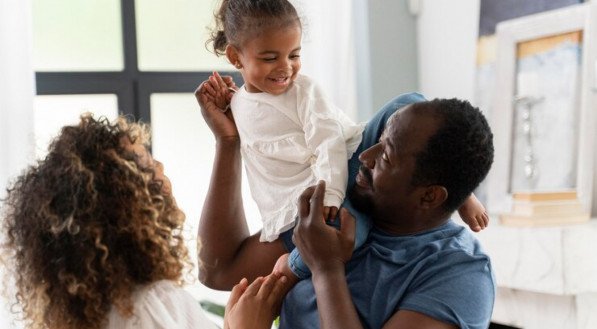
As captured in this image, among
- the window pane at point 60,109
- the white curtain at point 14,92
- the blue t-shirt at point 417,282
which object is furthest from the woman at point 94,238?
the window pane at point 60,109

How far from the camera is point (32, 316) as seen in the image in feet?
4.45

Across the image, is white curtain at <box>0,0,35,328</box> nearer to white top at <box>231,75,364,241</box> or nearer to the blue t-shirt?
white top at <box>231,75,364,241</box>

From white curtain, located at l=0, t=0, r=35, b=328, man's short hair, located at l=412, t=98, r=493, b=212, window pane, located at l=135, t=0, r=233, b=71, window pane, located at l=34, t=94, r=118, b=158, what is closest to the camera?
man's short hair, located at l=412, t=98, r=493, b=212

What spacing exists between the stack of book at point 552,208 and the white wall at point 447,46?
2.55ft

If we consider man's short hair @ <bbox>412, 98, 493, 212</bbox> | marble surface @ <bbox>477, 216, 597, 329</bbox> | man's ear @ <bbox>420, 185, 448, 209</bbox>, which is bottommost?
marble surface @ <bbox>477, 216, 597, 329</bbox>

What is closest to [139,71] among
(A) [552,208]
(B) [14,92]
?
(B) [14,92]

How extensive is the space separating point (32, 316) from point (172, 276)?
0.77 feet

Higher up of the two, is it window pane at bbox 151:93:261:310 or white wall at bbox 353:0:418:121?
white wall at bbox 353:0:418:121

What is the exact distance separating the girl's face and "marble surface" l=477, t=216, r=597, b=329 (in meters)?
1.72

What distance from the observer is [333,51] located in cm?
422

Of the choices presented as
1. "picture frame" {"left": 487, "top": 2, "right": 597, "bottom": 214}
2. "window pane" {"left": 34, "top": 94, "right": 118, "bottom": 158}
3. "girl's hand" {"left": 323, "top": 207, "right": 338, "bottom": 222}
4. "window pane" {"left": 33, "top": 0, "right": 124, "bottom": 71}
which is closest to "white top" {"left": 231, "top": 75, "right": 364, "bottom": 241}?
"girl's hand" {"left": 323, "top": 207, "right": 338, "bottom": 222}

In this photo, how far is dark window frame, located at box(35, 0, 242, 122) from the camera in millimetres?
3945

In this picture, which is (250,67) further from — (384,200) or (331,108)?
(384,200)

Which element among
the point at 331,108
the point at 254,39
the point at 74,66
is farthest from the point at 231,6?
the point at 74,66
